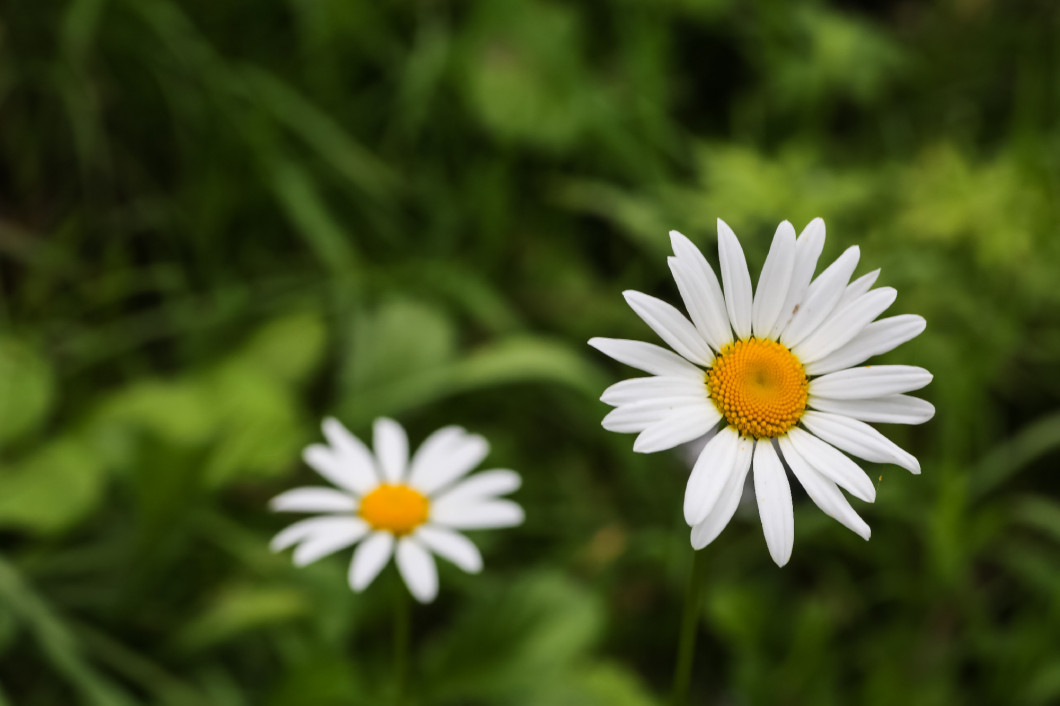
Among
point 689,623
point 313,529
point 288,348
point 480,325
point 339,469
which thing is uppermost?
point 480,325

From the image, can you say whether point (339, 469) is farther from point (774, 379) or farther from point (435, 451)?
point (774, 379)

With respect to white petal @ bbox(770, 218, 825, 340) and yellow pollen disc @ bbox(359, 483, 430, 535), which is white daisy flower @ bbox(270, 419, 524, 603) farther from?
white petal @ bbox(770, 218, 825, 340)

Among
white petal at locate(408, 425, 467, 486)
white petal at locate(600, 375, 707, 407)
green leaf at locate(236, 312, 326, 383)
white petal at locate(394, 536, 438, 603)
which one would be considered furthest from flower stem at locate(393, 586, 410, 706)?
green leaf at locate(236, 312, 326, 383)

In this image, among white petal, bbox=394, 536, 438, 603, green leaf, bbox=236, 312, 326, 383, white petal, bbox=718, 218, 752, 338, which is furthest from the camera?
green leaf, bbox=236, 312, 326, 383

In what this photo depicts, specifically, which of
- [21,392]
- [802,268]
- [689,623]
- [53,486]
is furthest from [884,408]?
[21,392]

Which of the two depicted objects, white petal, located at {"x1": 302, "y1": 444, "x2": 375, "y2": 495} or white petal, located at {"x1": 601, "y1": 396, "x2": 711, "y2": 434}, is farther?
white petal, located at {"x1": 302, "y1": 444, "x2": 375, "y2": 495}

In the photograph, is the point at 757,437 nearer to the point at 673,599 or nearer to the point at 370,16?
the point at 673,599

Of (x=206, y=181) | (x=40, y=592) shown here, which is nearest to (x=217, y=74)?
(x=206, y=181)
